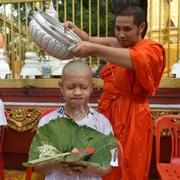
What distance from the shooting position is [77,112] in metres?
1.83

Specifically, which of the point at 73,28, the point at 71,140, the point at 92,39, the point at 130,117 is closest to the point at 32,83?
the point at 92,39

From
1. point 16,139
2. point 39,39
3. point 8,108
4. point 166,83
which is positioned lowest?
point 16,139

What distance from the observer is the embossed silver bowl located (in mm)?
1895

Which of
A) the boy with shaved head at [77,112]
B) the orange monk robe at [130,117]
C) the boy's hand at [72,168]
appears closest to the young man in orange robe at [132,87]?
the orange monk robe at [130,117]

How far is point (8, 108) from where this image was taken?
3.77 metres

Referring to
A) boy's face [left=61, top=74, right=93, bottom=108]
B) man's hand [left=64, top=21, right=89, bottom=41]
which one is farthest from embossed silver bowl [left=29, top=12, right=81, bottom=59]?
boy's face [left=61, top=74, right=93, bottom=108]

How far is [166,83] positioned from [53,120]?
6.54ft

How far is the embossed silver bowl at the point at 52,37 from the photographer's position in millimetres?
1895

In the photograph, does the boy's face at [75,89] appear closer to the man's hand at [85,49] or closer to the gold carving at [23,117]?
the man's hand at [85,49]

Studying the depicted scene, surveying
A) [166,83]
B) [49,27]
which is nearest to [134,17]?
[49,27]

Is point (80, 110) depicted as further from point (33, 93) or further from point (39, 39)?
point (33, 93)

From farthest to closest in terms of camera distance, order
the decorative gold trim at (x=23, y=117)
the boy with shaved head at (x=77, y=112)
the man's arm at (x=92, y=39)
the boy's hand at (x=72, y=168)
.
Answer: the decorative gold trim at (x=23, y=117)
the man's arm at (x=92, y=39)
the boy with shaved head at (x=77, y=112)
the boy's hand at (x=72, y=168)

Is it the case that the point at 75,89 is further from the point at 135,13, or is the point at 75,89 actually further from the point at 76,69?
the point at 135,13

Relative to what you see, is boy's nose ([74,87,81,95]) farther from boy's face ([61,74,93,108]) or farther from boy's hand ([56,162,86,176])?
boy's hand ([56,162,86,176])
